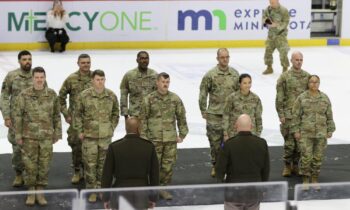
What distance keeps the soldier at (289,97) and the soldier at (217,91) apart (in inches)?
26.2

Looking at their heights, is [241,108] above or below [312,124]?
above

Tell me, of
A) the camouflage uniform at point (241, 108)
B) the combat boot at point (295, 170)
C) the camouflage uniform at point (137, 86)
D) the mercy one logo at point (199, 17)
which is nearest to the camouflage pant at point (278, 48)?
the mercy one logo at point (199, 17)

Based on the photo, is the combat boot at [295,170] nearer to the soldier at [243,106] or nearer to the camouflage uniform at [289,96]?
the camouflage uniform at [289,96]

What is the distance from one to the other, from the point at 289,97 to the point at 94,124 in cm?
294

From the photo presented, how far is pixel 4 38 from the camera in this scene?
24.8 meters

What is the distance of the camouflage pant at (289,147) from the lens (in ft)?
44.1

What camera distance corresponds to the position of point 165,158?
40.0 feet

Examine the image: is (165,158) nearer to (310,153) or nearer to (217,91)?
(217,91)

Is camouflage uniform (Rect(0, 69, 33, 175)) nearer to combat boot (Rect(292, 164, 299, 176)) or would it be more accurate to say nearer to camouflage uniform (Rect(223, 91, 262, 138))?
camouflage uniform (Rect(223, 91, 262, 138))

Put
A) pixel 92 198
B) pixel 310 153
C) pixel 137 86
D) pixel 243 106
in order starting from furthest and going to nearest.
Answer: pixel 137 86 → pixel 310 153 → pixel 243 106 → pixel 92 198

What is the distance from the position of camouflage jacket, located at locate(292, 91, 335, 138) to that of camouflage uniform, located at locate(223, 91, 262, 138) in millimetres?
567

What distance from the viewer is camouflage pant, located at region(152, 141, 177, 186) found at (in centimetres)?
1214

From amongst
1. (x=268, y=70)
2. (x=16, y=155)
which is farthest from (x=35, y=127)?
(x=268, y=70)

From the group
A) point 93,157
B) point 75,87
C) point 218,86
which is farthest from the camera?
point 218,86
